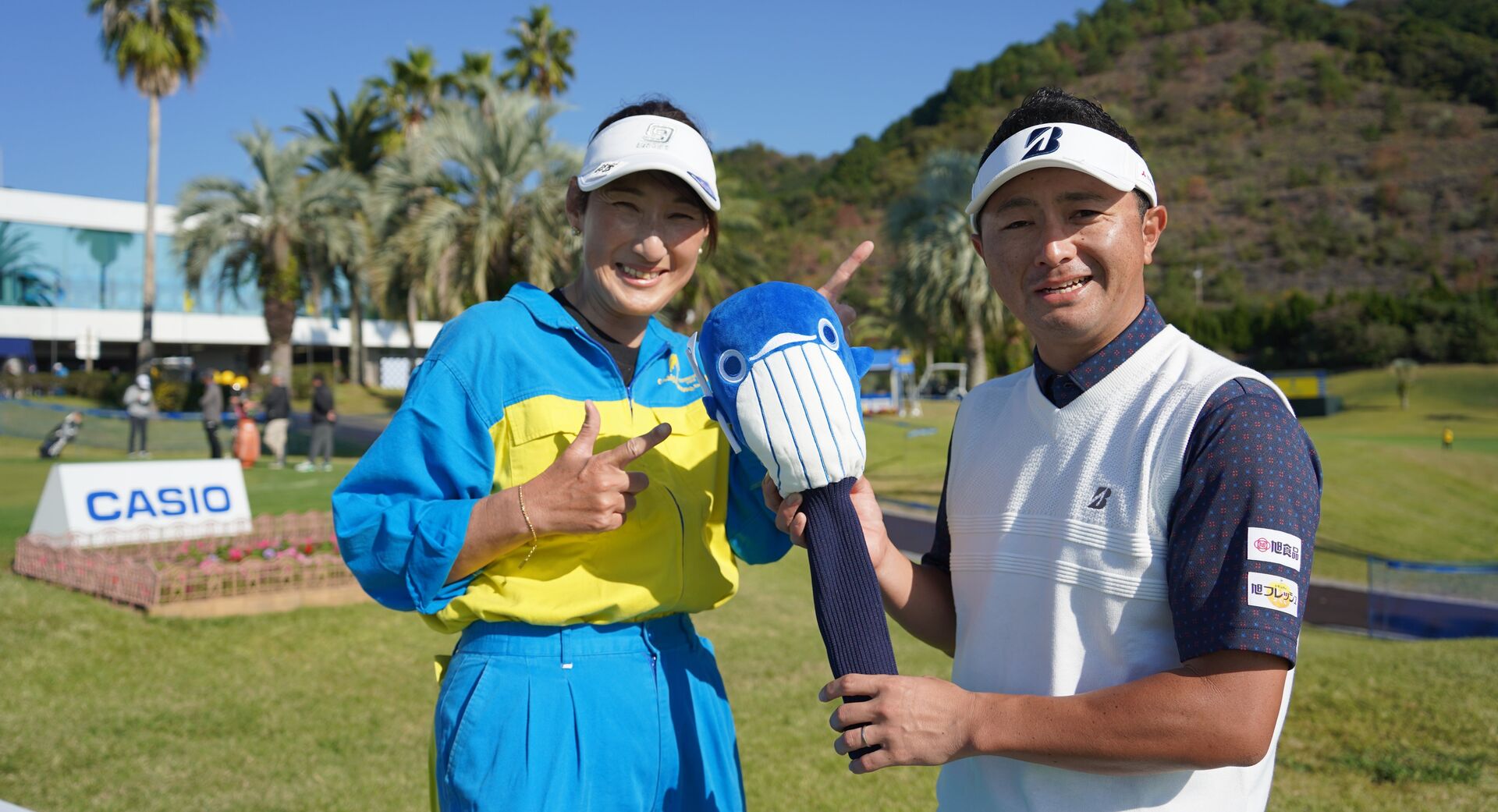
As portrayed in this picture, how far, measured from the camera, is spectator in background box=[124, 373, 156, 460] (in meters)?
19.5

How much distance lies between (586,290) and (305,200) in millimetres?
29928

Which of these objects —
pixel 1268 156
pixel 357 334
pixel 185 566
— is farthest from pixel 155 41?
pixel 1268 156

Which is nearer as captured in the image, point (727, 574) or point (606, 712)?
point (606, 712)

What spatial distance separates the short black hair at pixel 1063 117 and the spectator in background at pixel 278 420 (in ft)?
62.9

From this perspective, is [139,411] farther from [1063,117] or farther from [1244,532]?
[1244,532]

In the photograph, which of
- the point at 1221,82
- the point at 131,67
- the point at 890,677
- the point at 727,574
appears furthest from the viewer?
the point at 1221,82

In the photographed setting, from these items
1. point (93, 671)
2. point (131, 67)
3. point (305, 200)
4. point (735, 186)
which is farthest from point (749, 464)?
point (131, 67)

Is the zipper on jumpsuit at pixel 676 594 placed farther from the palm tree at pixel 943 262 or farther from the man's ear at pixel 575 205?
the palm tree at pixel 943 262

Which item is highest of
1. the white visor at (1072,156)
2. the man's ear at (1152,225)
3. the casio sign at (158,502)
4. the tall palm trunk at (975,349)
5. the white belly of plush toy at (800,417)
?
the tall palm trunk at (975,349)

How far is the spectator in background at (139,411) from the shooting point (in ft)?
63.9

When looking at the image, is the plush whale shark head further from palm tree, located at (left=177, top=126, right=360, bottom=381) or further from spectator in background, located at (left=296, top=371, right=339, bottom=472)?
palm tree, located at (left=177, top=126, right=360, bottom=381)

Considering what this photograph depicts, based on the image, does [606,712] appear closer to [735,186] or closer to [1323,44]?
[735,186]

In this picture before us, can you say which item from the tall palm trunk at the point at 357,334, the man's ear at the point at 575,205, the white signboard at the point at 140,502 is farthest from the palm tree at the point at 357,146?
the man's ear at the point at 575,205

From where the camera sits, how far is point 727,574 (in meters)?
2.26
